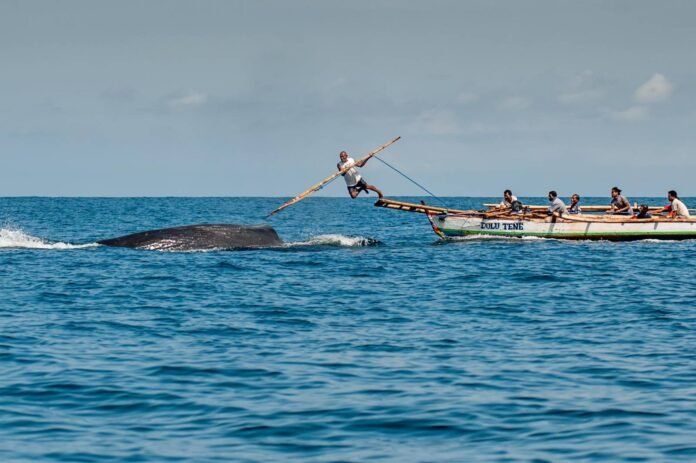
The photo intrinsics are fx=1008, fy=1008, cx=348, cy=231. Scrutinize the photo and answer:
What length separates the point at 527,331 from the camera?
1680 cm

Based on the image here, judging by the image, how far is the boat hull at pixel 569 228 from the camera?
3728 centimetres

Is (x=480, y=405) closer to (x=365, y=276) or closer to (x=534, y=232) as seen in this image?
(x=365, y=276)

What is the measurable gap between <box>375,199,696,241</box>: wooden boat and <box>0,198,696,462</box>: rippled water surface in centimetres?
1120

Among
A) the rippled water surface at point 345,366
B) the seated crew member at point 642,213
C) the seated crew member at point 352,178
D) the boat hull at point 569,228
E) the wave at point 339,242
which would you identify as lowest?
the rippled water surface at point 345,366

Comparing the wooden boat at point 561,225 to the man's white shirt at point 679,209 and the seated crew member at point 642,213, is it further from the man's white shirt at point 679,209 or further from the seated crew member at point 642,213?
the man's white shirt at point 679,209

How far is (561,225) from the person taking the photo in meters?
37.4

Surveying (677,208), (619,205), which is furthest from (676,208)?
(619,205)

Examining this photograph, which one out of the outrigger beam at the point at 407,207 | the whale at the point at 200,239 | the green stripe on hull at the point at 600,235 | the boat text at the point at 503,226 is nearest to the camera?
the whale at the point at 200,239

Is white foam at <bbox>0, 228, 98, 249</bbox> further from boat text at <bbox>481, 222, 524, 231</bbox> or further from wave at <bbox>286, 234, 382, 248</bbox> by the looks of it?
boat text at <bbox>481, 222, 524, 231</bbox>

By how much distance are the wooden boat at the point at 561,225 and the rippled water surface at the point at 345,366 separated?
36.8 ft

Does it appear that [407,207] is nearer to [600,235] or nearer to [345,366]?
[600,235]

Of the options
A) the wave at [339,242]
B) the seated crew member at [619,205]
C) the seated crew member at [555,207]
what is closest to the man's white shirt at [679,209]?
the seated crew member at [619,205]

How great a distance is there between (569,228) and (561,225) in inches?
12.8

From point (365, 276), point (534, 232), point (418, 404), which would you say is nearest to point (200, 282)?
point (365, 276)
